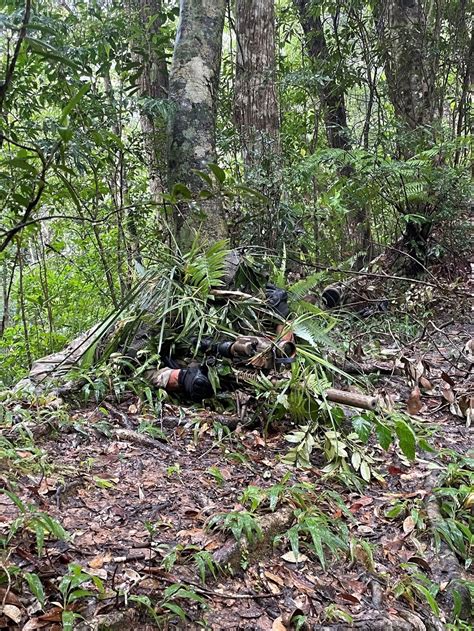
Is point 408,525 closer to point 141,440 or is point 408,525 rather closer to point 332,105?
point 141,440

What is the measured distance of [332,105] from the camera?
8141 mm

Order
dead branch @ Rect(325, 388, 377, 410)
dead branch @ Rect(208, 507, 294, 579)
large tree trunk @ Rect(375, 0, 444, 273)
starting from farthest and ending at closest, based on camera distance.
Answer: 1. large tree trunk @ Rect(375, 0, 444, 273)
2. dead branch @ Rect(325, 388, 377, 410)
3. dead branch @ Rect(208, 507, 294, 579)

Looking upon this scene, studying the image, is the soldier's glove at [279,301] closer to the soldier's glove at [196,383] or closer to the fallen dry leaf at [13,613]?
the soldier's glove at [196,383]

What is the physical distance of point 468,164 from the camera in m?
6.09

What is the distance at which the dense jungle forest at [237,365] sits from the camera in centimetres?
176

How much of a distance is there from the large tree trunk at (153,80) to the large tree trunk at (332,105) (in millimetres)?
1901

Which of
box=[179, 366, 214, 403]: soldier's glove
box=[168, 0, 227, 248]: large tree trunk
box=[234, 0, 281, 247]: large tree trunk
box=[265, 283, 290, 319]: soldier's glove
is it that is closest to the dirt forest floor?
box=[179, 366, 214, 403]: soldier's glove

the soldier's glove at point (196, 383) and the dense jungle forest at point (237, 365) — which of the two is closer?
the dense jungle forest at point (237, 365)

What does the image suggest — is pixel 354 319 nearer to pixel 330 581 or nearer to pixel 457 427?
pixel 457 427

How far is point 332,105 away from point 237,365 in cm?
622

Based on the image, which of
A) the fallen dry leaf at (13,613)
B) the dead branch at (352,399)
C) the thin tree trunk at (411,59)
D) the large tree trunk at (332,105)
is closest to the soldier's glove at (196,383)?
the dead branch at (352,399)

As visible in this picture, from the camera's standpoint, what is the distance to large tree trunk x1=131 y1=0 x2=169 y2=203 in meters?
5.09

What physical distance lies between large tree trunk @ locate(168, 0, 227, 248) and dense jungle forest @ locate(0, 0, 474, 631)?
19 millimetres

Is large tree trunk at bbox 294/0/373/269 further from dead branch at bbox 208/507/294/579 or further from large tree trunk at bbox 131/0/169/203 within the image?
dead branch at bbox 208/507/294/579
